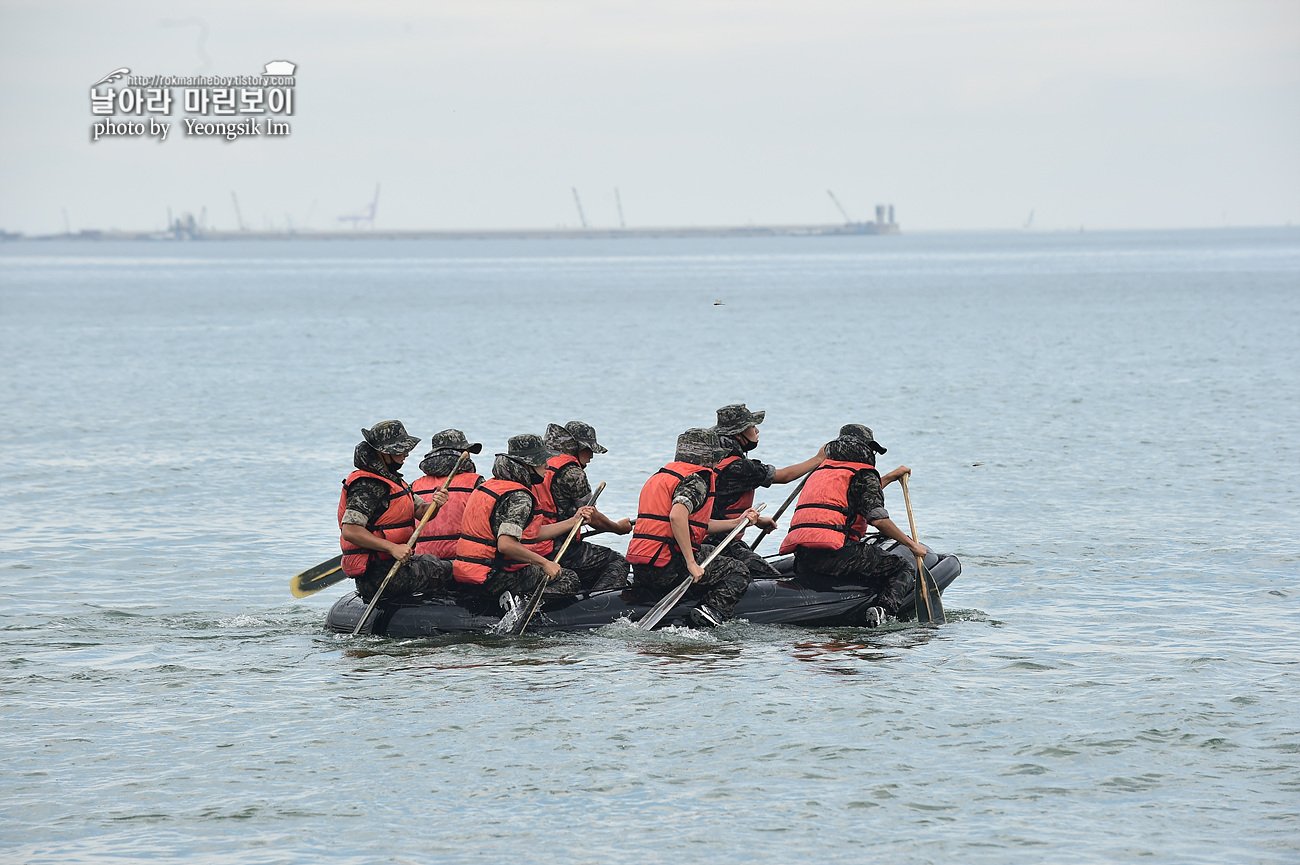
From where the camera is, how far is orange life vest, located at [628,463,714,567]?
525 inches

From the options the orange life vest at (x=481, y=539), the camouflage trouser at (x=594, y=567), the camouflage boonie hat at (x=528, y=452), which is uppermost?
the camouflage boonie hat at (x=528, y=452)

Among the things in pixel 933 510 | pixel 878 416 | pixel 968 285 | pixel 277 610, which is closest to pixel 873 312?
pixel 968 285

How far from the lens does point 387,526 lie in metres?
13.1

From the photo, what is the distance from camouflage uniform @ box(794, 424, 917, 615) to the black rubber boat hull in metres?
0.12

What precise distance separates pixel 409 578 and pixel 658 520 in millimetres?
2444

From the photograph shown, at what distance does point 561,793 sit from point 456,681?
265 cm

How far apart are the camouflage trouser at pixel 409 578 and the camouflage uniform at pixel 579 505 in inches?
45.0

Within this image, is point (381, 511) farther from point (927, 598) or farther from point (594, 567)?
point (927, 598)

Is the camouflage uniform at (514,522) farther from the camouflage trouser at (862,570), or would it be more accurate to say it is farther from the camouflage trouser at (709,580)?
the camouflage trouser at (862,570)

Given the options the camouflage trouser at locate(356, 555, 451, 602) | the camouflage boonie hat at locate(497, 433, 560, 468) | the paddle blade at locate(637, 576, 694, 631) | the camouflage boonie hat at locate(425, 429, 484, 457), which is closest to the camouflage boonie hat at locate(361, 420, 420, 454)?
the camouflage boonie hat at locate(497, 433, 560, 468)

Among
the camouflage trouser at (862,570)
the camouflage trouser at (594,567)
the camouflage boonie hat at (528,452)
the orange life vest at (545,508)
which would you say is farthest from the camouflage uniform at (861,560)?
the camouflage boonie hat at (528,452)

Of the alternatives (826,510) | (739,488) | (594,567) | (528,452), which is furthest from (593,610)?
(826,510)

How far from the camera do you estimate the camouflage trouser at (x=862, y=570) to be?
1386 centimetres

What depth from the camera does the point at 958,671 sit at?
1280cm
